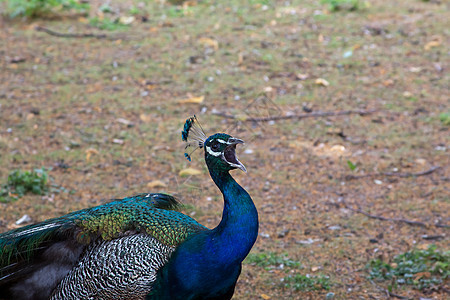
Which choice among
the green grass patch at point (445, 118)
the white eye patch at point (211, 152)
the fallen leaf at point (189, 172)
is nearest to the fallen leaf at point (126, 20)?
the fallen leaf at point (189, 172)

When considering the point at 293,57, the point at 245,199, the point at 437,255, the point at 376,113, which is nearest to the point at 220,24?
the point at 293,57

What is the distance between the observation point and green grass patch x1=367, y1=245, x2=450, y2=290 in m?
3.67

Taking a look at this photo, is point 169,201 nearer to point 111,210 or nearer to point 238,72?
point 111,210

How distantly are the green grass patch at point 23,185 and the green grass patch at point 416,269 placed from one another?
2624 millimetres

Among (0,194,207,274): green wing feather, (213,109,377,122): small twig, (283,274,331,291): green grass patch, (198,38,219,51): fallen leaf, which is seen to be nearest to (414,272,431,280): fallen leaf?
(283,274,331,291): green grass patch

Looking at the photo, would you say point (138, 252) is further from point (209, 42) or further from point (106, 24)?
point (106, 24)

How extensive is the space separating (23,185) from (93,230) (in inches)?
80.8

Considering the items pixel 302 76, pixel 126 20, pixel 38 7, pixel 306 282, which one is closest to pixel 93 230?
pixel 306 282

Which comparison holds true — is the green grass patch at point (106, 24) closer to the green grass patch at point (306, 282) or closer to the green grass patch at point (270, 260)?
the green grass patch at point (270, 260)

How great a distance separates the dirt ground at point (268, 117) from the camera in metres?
4.42

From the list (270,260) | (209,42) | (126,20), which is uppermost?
(126,20)

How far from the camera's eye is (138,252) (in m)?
2.80

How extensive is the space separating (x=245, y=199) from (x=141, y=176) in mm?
2551

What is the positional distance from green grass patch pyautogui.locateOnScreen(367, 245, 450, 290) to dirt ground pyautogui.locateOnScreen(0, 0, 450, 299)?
0.07 meters
